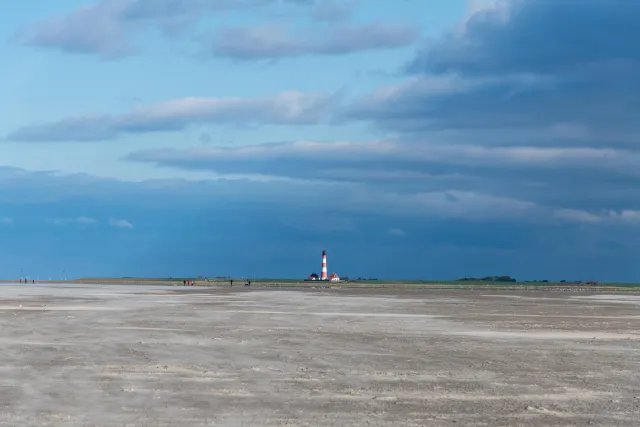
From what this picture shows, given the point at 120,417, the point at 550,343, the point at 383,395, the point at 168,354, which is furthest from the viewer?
the point at 550,343

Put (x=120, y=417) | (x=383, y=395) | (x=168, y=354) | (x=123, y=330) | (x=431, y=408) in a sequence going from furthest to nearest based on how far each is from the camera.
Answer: (x=123, y=330) → (x=168, y=354) → (x=383, y=395) → (x=431, y=408) → (x=120, y=417)

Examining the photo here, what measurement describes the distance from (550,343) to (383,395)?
14.7 m

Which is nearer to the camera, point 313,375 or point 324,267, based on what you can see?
point 313,375

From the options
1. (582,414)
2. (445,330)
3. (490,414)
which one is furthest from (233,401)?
(445,330)

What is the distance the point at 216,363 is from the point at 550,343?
13003 millimetres

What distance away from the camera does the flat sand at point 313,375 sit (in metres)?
16.1

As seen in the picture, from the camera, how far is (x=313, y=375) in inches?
848

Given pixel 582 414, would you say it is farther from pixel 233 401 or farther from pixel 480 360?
pixel 480 360

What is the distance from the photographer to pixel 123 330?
3528 cm

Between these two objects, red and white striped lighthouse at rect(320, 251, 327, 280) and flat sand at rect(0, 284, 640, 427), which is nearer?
flat sand at rect(0, 284, 640, 427)

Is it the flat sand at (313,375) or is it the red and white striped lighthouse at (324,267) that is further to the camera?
the red and white striped lighthouse at (324,267)

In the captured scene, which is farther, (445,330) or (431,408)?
(445,330)

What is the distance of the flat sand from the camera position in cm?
1606

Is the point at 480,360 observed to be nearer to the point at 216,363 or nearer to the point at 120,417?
the point at 216,363
